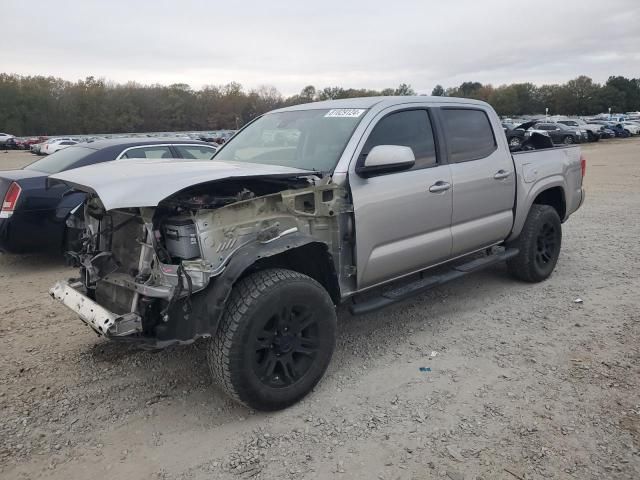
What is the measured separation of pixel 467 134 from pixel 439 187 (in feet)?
2.72

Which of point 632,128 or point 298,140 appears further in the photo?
point 632,128

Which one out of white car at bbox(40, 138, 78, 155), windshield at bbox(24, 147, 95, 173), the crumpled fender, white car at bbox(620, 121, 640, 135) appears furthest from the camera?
white car at bbox(620, 121, 640, 135)

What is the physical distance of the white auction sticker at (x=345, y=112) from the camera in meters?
3.98

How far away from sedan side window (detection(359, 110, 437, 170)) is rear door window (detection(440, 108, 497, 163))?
23cm

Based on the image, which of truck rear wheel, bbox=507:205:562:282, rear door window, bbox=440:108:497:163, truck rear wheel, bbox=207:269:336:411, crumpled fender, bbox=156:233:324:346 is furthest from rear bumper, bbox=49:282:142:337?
truck rear wheel, bbox=507:205:562:282

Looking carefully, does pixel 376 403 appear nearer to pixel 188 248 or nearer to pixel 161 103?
pixel 188 248

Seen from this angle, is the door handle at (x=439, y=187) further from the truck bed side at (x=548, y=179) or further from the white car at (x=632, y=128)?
the white car at (x=632, y=128)

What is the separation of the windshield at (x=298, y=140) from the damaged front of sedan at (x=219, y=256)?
3 centimetres

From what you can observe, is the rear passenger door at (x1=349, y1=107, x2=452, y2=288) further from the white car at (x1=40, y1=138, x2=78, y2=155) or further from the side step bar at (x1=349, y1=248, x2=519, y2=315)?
the white car at (x1=40, y1=138, x2=78, y2=155)

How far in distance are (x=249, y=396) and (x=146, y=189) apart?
4.37 feet

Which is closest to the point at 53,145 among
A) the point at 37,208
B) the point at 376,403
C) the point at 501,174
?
the point at 37,208

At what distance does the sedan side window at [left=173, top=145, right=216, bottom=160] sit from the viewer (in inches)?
291

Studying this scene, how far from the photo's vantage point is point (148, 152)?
23.2ft

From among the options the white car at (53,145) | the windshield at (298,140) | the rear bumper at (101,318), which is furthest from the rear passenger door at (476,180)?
the white car at (53,145)
